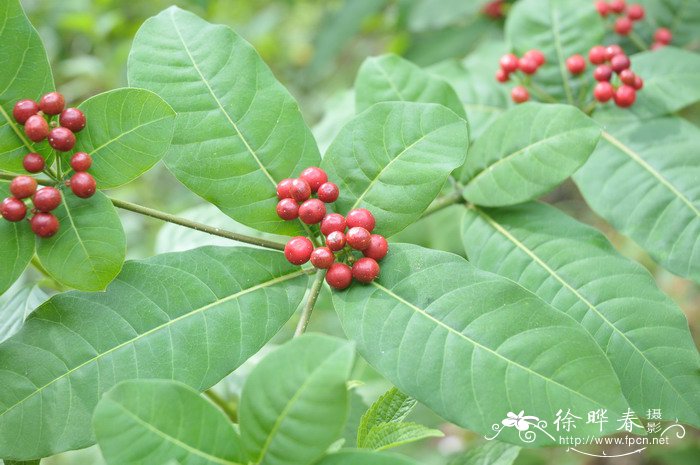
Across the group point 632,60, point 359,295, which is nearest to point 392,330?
point 359,295

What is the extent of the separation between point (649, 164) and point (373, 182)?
29.5 inches

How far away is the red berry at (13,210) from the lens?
112 cm

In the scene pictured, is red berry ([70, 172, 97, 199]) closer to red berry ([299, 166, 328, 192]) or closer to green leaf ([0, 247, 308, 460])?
green leaf ([0, 247, 308, 460])

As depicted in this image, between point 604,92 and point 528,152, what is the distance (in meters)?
0.43

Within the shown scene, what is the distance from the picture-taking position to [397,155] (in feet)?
4.02

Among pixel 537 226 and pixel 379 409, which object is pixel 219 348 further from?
pixel 537 226

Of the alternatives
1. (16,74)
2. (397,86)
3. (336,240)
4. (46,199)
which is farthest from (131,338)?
(397,86)

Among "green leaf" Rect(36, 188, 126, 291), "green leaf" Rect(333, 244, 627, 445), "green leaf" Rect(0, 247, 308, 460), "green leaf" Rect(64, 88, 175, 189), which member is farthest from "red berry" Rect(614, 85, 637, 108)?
"green leaf" Rect(36, 188, 126, 291)

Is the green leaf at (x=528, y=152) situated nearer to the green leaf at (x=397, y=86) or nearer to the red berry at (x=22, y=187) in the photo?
the green leaf at (x=397, y=86)

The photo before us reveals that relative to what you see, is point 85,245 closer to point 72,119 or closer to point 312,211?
point 72,119

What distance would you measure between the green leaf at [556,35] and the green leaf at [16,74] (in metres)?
1.22

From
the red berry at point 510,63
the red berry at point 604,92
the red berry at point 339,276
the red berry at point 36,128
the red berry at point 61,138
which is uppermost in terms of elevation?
the red berry at point 36,128

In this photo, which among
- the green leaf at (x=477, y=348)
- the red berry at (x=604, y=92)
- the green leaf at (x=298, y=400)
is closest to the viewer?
the green leaf at (x=298, y=400)

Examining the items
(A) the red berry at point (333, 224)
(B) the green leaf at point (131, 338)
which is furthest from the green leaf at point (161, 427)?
(A) the red berry at point (333, 224)
